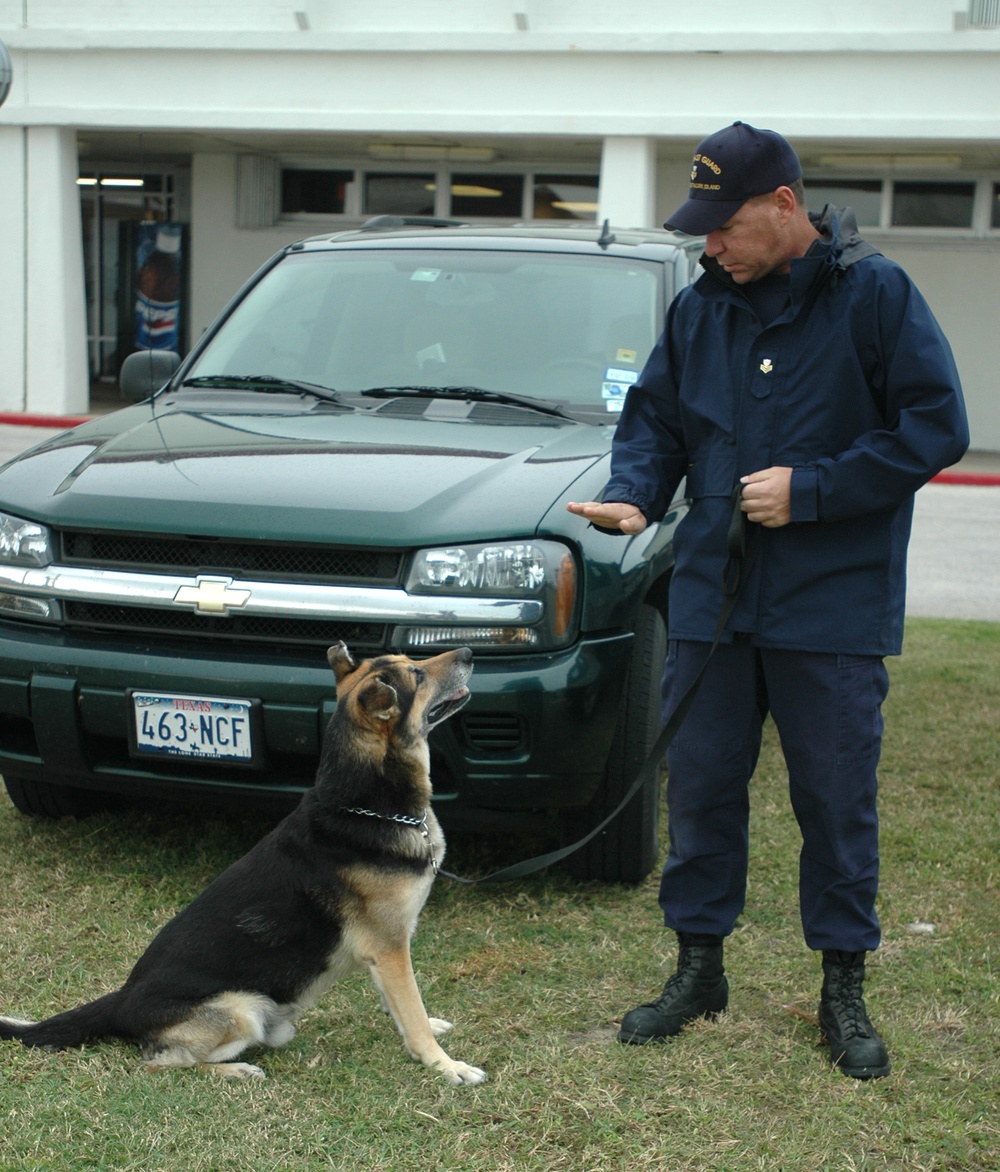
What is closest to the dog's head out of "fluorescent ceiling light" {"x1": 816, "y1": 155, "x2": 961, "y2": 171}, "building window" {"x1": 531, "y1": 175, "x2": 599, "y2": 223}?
"fluorescent ceiling light" {"x1": 816, "y1": 155, "x2": 961, "y2": 171}

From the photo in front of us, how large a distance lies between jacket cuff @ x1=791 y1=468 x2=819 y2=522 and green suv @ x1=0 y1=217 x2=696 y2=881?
784 millimetres

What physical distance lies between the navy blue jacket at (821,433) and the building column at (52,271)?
1540 centimetres

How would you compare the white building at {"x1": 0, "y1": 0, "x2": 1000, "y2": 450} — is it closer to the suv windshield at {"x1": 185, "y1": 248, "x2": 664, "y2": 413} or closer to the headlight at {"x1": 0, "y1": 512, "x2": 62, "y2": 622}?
the suv windshield at {"x1": 185, "y1": 248, "x2": 664, "y2": 413}

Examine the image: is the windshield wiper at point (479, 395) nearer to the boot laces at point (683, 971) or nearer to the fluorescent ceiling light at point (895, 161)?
the boot laces at point (683, 971)

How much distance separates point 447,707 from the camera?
3.23 m

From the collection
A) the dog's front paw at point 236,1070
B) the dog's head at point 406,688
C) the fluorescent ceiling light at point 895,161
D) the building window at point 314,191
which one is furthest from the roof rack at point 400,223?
the building window at point 314,191

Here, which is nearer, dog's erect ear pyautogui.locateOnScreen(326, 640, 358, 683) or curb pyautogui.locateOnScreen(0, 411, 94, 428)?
dog's erect ear pyautogui.locateOnScreen(326, 640, 358, 683)

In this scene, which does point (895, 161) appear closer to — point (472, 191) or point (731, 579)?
point (472, 191)

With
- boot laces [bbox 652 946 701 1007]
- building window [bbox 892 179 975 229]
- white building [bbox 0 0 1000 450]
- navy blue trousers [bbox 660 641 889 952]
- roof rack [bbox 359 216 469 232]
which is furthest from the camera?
building window [bbox 892 179 975 229]

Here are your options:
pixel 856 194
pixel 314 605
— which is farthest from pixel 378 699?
pixel 856 194

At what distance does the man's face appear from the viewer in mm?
2986

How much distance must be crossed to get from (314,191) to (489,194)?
2.54 metres

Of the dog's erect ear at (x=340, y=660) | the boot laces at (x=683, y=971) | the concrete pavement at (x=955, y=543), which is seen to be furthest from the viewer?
the concrete pavement at (x=955, y=543)

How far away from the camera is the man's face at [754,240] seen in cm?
299
